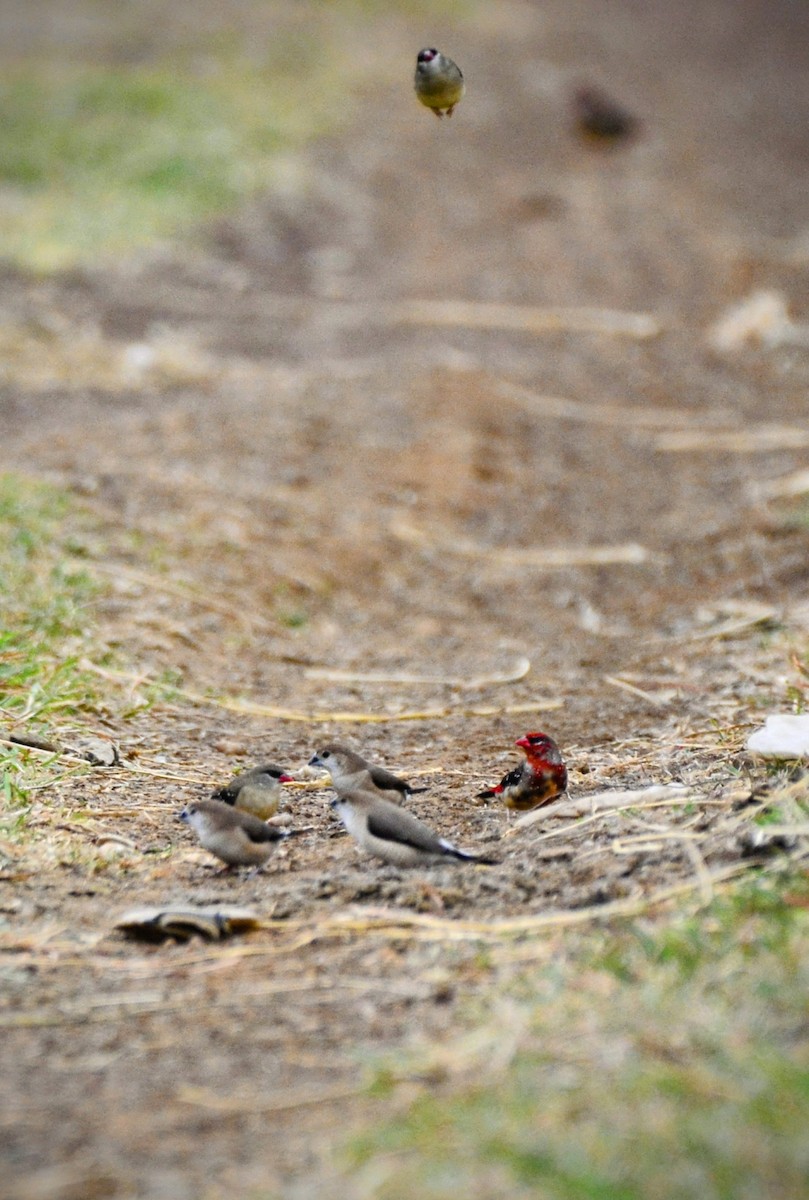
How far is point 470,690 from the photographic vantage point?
5.30 metres

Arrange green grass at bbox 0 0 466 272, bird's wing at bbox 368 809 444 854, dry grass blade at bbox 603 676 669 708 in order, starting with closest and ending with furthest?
bird's wing at bbox 368 809 444 854 < dry grass blade at bbox 603 676 669 708 < green grass at bbox 0 0 466 272

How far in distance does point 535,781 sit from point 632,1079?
4.78 feet

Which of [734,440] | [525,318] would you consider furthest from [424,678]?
[525,318]

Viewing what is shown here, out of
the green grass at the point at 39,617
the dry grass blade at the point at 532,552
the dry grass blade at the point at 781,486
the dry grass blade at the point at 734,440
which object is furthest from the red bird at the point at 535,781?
the dry grass blade at the point at 734,440

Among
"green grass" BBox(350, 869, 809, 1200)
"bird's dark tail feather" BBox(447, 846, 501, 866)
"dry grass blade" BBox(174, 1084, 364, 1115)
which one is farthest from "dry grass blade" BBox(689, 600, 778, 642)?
"dry grass blade" BBox(174, 1084, 364, 1115)

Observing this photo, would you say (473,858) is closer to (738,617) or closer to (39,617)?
(39,617)

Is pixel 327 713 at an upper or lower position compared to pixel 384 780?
upper

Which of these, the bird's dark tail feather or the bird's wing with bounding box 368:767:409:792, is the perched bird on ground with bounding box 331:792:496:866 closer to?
the bird's dark tail feather

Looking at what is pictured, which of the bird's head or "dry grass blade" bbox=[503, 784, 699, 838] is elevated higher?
the bird's head

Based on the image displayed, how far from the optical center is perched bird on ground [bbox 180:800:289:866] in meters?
3.49

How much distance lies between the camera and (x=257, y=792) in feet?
12.3

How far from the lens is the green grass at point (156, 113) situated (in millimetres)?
11695

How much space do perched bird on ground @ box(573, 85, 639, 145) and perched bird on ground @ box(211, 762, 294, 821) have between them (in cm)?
1275

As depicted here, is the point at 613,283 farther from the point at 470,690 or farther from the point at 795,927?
the point at 795,927
